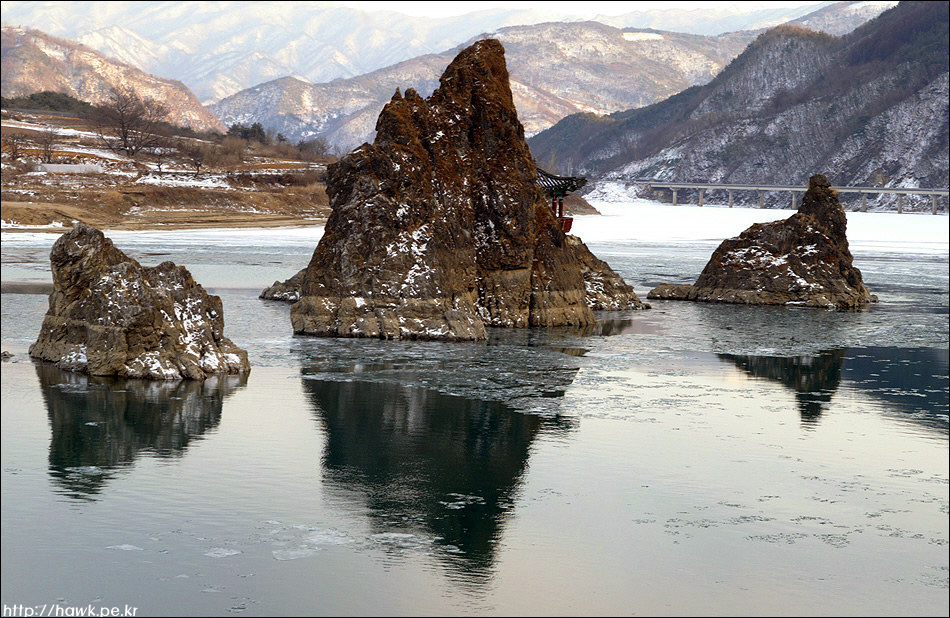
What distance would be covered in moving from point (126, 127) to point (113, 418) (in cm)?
12736

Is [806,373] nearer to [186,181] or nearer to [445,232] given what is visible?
[445,232]

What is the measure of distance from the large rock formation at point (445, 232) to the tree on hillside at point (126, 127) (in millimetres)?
100474

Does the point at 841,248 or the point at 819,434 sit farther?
the point at 841,248

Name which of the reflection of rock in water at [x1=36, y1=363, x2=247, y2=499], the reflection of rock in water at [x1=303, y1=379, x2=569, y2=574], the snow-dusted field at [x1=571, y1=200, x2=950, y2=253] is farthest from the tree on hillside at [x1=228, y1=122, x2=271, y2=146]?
the reflection of rock in water at [x1=303, y1=379, x2=569, y2=574]

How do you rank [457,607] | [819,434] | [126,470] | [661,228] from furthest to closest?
[661,228] < [819,434] < [126,470] < [457,607]

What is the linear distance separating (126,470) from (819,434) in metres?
14.2

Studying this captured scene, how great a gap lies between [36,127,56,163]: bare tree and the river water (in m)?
89.4

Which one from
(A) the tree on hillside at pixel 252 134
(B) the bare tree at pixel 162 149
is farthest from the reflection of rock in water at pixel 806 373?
(A) the tree on hillside at pixel 252 134

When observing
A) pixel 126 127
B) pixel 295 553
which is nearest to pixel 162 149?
pixel 126 127

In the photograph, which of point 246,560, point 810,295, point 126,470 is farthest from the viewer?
point 810,295

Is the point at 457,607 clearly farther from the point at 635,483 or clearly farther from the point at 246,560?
the point at 635,483

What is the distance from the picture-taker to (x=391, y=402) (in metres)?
26.8

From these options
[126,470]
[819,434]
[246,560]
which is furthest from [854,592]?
[126,470]

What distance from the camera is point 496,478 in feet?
66.6
